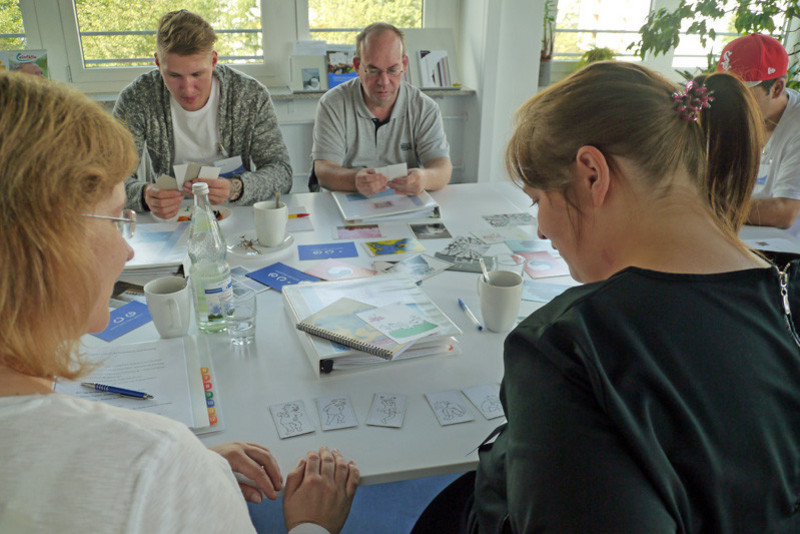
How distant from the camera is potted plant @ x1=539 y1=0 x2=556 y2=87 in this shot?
3.74m

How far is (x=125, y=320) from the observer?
4.40 feet

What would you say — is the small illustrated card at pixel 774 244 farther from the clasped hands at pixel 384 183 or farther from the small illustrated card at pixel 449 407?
the small illustrated card at pixel 449 407

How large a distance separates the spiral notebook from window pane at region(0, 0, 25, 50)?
299 centimetres

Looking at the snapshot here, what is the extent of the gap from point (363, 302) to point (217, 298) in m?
0.31

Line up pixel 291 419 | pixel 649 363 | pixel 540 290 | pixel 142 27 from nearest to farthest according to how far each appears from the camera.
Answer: pixel 649 363 < pixel 291 419 < pixel 540 290 < pixel 142 27

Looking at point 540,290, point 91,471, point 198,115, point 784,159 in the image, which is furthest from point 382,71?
point 91,471

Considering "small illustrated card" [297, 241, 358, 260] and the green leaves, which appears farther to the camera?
the green leaves

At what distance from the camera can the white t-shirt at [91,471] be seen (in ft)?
1.73

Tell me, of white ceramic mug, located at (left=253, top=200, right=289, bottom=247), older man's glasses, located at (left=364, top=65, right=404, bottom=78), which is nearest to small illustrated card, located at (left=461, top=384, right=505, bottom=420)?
white ceramic mug, located at (left=253, top=200, right=289, bottom=247)

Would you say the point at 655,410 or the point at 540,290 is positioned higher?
the point at 655,410

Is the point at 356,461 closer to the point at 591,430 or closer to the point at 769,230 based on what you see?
the point at 591,430

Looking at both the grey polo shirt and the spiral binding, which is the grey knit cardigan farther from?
the spiral binding

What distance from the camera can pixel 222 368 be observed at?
1.17 meters

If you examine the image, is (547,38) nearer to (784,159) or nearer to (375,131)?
(375,131)
